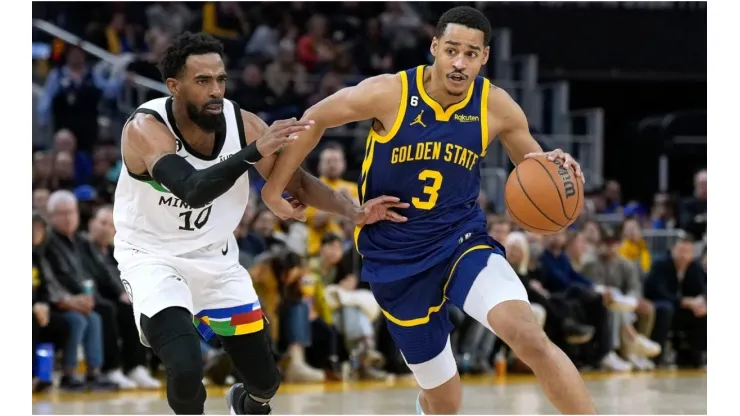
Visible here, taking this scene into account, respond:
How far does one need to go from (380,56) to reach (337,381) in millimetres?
6097

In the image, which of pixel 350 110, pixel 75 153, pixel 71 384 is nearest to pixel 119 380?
pixel 71 384

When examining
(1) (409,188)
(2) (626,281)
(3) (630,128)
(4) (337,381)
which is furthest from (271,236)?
(3) (630,128)

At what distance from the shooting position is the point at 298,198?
6.06m

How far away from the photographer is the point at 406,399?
903 cm

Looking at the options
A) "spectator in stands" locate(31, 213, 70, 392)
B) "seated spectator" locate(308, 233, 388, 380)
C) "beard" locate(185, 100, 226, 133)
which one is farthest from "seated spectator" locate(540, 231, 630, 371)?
"beard" locate(185, 100, 226, 133)

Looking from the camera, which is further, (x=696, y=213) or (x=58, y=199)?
(x=696, y=213)

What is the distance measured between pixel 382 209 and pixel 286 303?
14.7 feet

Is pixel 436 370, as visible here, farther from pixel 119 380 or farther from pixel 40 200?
pixel 40 200

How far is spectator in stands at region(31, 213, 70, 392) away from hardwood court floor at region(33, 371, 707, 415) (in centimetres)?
43

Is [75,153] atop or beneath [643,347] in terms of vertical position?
atop

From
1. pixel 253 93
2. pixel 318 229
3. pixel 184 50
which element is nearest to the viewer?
pixel 184 50

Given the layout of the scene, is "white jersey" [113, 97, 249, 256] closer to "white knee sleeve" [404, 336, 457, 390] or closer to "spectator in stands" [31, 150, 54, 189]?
"white knee sleeve" [404, 336, 457, 390]

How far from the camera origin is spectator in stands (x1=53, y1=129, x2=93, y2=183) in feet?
38.2

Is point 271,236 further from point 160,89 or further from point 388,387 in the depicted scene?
point 160,89
